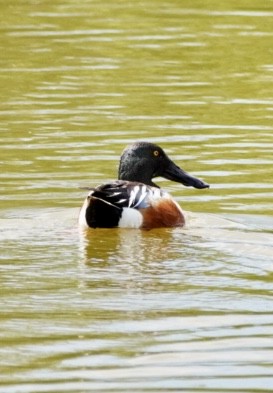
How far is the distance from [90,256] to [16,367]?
300 centimetres

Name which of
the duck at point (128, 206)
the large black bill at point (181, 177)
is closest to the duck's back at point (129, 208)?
the duck at point (128, 206)

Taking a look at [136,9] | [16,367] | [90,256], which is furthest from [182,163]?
[136,9]

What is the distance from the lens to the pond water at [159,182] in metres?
8.13

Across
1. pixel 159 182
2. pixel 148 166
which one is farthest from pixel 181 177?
pixel 159 182

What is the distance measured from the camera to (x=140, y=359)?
8.05 meters

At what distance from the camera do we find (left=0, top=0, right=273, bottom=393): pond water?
26.7 feet

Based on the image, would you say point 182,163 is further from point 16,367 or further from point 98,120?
point 16,367

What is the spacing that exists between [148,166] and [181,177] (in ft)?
1.01

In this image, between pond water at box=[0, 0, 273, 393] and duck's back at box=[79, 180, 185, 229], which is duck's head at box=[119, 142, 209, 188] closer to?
pond water at box=[0, 0, 273, 393]

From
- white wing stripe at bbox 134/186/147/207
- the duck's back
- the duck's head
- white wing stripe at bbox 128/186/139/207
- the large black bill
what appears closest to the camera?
the duck's back

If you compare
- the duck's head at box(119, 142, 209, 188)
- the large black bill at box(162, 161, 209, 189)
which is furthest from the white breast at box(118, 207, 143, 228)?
the large black bill at box(162, 161, 209, 189)

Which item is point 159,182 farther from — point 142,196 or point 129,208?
point 129,208

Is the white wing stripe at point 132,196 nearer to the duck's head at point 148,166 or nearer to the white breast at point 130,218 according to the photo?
the white breast at point 130,218

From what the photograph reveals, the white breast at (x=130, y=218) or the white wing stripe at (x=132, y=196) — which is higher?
the white wing stripe at (x=132, y=196)
